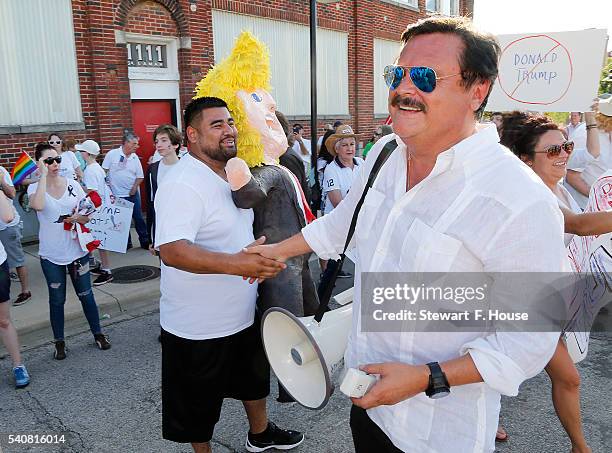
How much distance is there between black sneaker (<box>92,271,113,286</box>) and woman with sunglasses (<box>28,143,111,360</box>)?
1.66 m

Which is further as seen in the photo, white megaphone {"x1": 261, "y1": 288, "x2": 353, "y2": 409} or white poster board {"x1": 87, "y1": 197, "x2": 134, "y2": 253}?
white poster board {"x1": 87, "y1": 197, "x2": 134, "y2": 253}

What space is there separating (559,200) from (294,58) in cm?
1034

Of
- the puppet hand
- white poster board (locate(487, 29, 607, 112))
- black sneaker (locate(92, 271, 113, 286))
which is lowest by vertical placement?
black sneaker (locate(92, 271, 113, 286))

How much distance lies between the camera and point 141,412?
3.57 meters

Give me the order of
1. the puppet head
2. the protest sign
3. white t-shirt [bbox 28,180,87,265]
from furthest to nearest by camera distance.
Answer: white t-shirt [bbox 28,180,87,265], the puppet head, the protest sign

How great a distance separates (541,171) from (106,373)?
11.7ft

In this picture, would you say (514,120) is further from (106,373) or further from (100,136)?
(100,136)

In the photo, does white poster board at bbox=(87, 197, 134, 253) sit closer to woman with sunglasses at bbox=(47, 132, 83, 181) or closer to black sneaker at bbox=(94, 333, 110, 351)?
woman with sunglasses at bbox=(47, 132, 83, 181)

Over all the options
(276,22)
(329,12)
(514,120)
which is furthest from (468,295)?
(329,12)

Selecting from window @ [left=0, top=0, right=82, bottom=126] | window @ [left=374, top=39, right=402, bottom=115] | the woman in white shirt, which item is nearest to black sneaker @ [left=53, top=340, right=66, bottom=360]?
the woman in white shirt

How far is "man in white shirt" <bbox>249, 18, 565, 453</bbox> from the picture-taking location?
133 centimetres

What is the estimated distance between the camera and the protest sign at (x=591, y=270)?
9.50 ft

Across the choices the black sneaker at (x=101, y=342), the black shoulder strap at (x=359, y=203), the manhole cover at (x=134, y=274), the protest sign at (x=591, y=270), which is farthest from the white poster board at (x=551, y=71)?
the manhole cover at (x=134, y=274)

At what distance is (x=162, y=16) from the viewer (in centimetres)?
937
